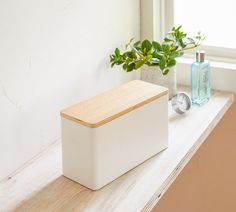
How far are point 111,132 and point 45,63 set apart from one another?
0.87ft

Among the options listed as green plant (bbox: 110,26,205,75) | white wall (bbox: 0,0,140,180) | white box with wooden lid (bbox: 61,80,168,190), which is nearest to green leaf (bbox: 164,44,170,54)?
green plant (bbox: 110,26,205,75)

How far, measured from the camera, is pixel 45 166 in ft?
4.25

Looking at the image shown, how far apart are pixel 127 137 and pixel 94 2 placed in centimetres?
43

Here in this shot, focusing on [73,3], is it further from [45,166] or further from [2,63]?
[45,166]

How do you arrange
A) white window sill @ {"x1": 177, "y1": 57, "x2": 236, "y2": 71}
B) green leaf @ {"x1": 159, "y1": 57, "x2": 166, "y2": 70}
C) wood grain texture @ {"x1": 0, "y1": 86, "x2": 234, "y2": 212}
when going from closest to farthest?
1. wood grain texture @ {"x1": 0, "y1": 86, "x2": 234, "y2": 212}
2. green leaf @ {"x1": 159, "y1": 57, "x2": 166, "y2": 70}
3. white window sill @ {"x1": 177, "y1": 57, "x2": 236, "y2": 71}

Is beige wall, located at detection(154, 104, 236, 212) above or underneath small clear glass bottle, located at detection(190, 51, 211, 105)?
underneath

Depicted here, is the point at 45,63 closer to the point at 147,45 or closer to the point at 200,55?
the point at 147,45

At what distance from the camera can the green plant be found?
60.9 inches

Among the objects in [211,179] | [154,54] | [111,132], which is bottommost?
[211,179]

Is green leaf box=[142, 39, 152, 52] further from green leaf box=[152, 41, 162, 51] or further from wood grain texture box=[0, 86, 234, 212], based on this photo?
wood grain texture box=[0, 86, 234, 212]

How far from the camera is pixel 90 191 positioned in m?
1.19

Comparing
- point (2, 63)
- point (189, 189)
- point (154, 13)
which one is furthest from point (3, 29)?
point (189, 189)

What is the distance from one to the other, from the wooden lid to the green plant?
21 centimetres

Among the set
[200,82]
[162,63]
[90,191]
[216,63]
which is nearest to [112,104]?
[90,191]
